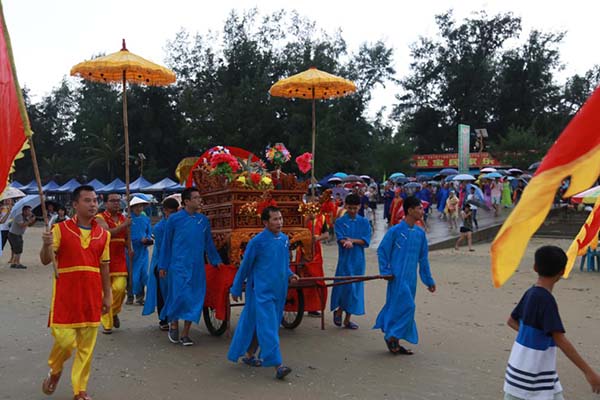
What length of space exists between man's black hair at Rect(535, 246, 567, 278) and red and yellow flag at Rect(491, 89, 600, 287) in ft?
2.72

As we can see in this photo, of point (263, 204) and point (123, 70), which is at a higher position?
point (123, 70)

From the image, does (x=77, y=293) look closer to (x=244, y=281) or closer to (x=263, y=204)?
(x=244, y=281)

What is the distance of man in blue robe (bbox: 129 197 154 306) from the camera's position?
9.01 metres

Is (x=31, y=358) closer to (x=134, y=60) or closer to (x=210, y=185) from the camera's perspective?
(x=210, y=185)

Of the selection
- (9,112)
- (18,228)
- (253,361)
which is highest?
(9,112)

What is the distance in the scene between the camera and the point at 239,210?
6.90 metres

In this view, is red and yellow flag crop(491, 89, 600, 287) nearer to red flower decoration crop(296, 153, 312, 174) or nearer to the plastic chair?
red flower decoration crop(296, 153, 312, 174)

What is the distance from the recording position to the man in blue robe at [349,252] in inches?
299

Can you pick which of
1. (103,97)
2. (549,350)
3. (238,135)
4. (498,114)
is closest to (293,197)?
(549,350)

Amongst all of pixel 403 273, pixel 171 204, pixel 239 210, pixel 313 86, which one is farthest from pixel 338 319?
pixel 313 86

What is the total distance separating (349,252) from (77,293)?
3.81 metres

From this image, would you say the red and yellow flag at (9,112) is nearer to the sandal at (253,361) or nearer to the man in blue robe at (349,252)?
the sandal at (253,361)

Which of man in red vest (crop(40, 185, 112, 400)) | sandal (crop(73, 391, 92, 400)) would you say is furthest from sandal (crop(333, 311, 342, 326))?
sandal (crop(73, 391, 92, 400))

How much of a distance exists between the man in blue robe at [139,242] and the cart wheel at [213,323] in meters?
2.00
